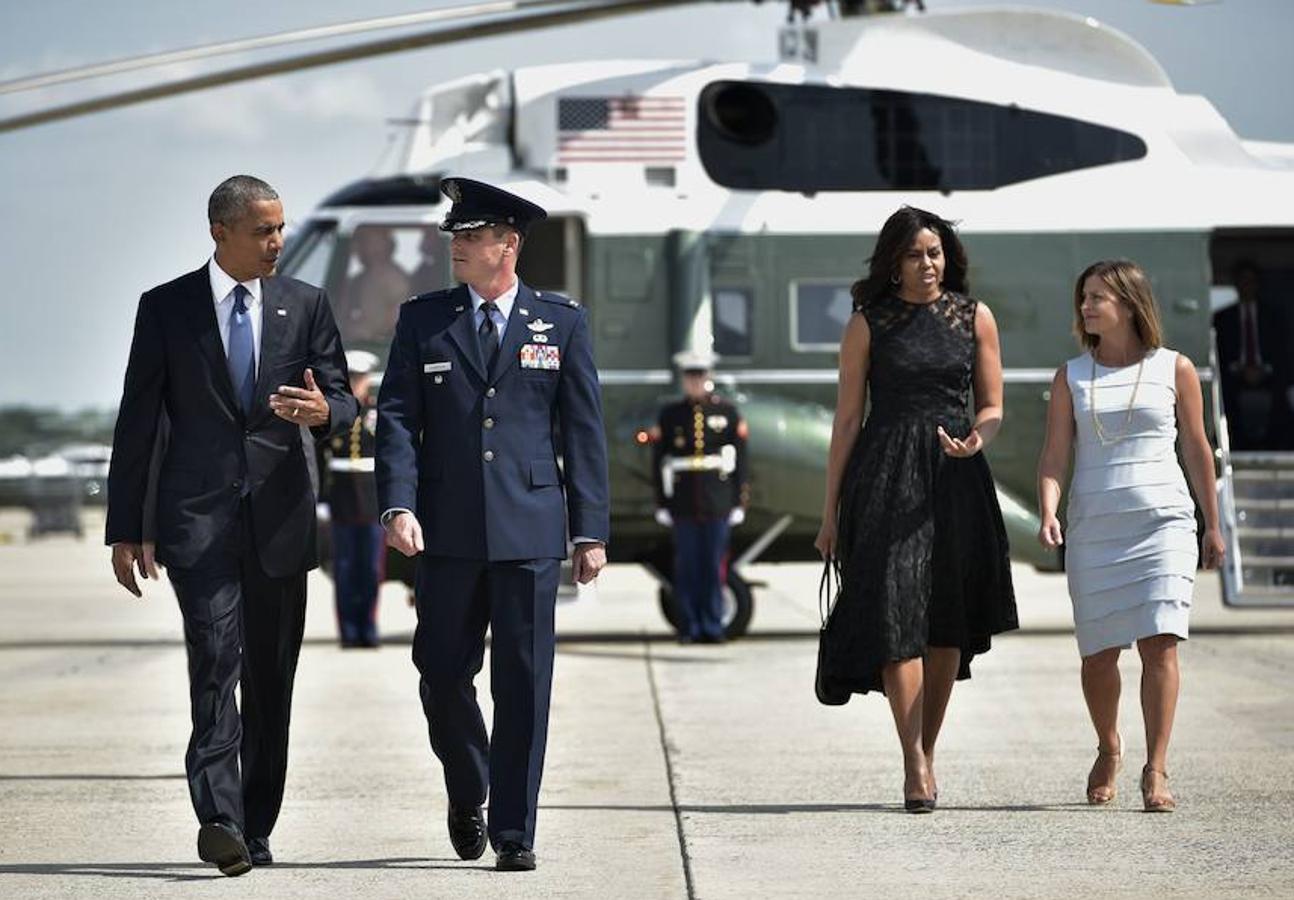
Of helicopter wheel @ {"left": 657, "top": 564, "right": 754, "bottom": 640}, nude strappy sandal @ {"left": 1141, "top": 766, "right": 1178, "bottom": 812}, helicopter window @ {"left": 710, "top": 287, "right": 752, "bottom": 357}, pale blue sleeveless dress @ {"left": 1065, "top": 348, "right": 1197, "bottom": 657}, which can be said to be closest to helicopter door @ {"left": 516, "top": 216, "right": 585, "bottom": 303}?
helicopter window @ {"left": 710, "top": 287, "right": 752, "bottom": 357}

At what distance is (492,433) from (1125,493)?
7.44 feet

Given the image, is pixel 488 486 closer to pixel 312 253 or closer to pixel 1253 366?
pixel 312 253

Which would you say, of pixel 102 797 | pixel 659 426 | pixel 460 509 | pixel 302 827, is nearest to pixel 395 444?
pixel 460 509

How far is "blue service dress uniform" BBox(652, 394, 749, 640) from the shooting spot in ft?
47.1

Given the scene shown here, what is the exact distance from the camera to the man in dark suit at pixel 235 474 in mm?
6422

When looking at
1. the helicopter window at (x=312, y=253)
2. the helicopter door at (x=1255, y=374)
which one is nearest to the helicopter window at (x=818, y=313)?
the helicopter door at (x=1255, y=374)

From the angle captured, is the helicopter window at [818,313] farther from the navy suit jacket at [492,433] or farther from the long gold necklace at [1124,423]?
the navy suit jacket at [492,433]

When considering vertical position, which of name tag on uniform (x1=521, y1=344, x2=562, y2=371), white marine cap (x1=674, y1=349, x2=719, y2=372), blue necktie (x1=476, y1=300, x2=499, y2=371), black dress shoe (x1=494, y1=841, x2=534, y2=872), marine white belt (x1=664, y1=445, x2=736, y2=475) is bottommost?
black dress shoe (x1=494, y1=841, x2=534, y2=872)

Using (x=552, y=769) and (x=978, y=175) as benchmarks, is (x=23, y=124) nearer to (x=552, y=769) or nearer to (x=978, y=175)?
(x=978, y=175)

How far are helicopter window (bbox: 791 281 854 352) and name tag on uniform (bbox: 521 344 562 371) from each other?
27.4 feet

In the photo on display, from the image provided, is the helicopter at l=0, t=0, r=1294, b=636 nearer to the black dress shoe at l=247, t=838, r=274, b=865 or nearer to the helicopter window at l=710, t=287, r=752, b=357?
the helicopter window at l=710, t=287, r=752, b=357

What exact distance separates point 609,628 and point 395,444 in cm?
1042

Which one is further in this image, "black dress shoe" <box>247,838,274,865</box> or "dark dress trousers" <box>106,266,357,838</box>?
"black dress shoe" <box>247,838,274,865</box>

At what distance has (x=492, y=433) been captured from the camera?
6.47 meters
